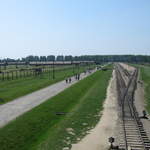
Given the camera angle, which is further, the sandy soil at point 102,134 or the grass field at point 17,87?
the grass field at point 17,87

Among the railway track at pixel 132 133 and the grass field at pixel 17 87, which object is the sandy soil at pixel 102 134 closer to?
the railway track at pixel 132 133

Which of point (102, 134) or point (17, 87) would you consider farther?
point (17, 87)

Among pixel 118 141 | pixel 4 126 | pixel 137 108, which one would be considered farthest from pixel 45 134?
pixel 137 108

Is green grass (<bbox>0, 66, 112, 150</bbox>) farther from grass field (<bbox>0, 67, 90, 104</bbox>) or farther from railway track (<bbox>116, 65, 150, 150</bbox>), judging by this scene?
grass field (<bbox>0, 67, 90, 104</bbox>)

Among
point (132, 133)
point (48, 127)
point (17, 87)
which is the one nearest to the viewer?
point (132, 133)

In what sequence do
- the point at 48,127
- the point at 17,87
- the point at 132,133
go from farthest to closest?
the point at 17,87
the point at 48,127
the point at 132,133

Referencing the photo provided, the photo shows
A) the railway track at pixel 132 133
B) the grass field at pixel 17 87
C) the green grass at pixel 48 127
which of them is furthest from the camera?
the grass field at pixel 17 87

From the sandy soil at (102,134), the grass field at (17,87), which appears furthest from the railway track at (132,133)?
the grass field at (17,87)

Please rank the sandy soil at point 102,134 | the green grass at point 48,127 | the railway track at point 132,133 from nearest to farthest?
the railway track at point 132,133
the sandy soil at point 102,134
the green grass at point 48,127

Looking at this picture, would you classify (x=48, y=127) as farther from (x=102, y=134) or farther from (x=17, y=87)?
(x=17, y=87)

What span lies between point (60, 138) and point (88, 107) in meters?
11.7

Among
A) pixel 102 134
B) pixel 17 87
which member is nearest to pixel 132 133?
pixel 102 134

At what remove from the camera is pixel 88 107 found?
1139 inches

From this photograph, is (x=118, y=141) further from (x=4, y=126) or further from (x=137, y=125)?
(x=4, y=126)
